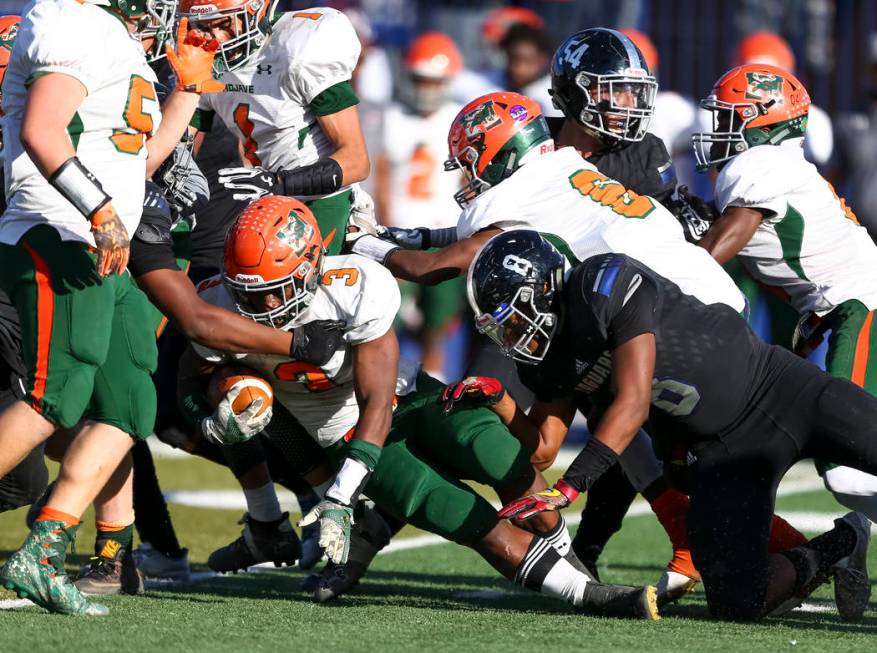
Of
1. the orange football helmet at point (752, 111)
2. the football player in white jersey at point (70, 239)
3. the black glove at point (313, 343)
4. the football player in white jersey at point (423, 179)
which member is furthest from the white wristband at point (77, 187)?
the football player in white jersey at point (423, 179)

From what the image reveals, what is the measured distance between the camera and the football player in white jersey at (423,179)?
975cm

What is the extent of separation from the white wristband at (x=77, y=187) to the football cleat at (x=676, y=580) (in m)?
2.00

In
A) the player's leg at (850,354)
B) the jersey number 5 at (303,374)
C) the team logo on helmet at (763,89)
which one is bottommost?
the player's leg at (850,354)

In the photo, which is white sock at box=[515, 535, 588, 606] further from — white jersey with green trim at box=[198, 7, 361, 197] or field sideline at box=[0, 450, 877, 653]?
white jersey with green trim at box=[198, 7, 361, 197]

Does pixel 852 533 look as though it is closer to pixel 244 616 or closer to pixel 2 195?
pixel 244 616

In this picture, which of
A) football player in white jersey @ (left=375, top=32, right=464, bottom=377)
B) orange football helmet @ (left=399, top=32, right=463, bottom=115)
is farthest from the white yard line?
orange football helmet @ (left=399, top=32, right=463, bottom=115)

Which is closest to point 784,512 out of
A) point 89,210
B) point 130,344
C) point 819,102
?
point 130,344

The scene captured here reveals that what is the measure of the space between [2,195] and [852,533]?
108 inches

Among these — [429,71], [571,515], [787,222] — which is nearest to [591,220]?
[787,222]

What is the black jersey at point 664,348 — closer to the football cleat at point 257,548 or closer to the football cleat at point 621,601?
the football cleat at point 621,601

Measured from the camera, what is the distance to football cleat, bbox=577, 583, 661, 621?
4051mm

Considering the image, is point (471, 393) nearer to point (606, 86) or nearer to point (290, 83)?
point (606, 86)

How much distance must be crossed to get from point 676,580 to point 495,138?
153cm

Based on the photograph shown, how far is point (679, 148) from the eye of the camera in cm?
828
